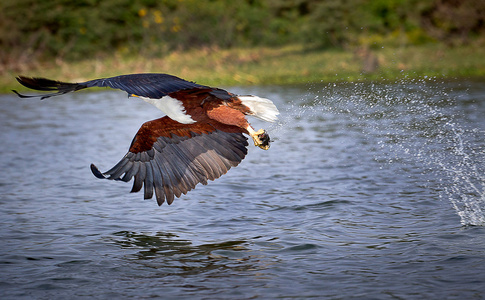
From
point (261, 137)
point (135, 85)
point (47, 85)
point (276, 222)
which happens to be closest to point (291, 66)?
point (276, 222)

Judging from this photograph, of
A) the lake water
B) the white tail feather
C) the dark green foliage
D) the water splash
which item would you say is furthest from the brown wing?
the dark green foliage

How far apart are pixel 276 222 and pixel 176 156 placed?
1.11 meters

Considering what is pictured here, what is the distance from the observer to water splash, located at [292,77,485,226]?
653 cm

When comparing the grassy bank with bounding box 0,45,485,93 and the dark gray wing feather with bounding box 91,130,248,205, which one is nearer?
the dark gray wing feather with bounding box 91,130,248,205

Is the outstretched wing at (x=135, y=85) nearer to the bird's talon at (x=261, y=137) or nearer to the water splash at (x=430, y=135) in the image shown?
the bird's talon at (x=261, y=137)

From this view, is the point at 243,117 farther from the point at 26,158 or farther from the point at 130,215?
the point at 26,158

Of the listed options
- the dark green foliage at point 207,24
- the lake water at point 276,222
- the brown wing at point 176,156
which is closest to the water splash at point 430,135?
the lake water at point 276,222

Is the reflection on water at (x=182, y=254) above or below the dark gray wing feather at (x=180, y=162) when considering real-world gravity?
below

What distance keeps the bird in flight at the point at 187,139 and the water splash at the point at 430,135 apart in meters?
2.15

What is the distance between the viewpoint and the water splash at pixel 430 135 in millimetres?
6527

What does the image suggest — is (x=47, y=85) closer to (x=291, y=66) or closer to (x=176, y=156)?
(x=176, y=156)

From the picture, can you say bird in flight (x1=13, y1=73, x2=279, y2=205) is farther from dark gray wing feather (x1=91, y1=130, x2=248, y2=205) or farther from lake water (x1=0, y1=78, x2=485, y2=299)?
lake water (x1=0, y1=78, x2=485, y2=299)

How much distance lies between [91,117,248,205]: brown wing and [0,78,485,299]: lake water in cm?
46

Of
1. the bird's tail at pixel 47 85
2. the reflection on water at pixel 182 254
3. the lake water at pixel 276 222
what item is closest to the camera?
the bird's tail at pixel 47 85
